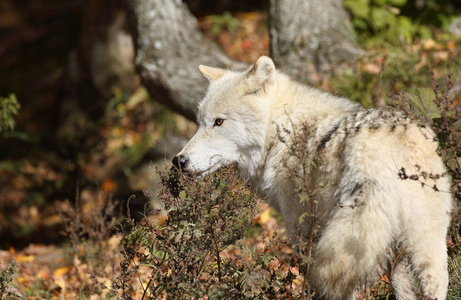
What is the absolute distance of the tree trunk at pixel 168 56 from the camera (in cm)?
642

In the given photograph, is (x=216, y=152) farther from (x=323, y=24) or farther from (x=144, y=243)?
(x=323, y=24)

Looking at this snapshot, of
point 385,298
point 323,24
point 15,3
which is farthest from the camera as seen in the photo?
point 15,3

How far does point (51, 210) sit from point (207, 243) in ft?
19.6

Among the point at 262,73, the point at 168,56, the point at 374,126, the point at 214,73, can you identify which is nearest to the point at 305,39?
the point at 168,56

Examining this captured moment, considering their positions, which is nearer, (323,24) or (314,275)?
(314,275)

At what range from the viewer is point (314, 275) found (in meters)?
2.82

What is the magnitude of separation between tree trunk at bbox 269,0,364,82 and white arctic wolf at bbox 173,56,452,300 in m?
2.85

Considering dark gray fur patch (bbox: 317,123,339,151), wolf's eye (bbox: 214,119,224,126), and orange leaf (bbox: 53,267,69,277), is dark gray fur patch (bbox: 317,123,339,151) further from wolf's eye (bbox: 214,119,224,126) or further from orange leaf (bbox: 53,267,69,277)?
orange leaf (bbox: 53,267,69,277)

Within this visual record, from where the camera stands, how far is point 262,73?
Answer: 12.4ft

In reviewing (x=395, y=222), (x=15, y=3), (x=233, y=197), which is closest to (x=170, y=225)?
(x=233, y=197)

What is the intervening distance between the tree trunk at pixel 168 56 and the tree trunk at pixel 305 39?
0.67 m

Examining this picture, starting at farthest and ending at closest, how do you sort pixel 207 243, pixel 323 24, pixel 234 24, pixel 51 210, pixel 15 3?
pixel 15 3, pixel 234 24, pixel 51 210, pixel 323 24, pixel 207 243

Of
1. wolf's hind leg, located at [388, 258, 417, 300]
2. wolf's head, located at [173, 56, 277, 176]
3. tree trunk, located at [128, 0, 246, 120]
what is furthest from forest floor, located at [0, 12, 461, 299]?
tree trunk, located at [128, 0, 246, 120]

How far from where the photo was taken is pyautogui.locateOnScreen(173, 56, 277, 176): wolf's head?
3.79 meters
